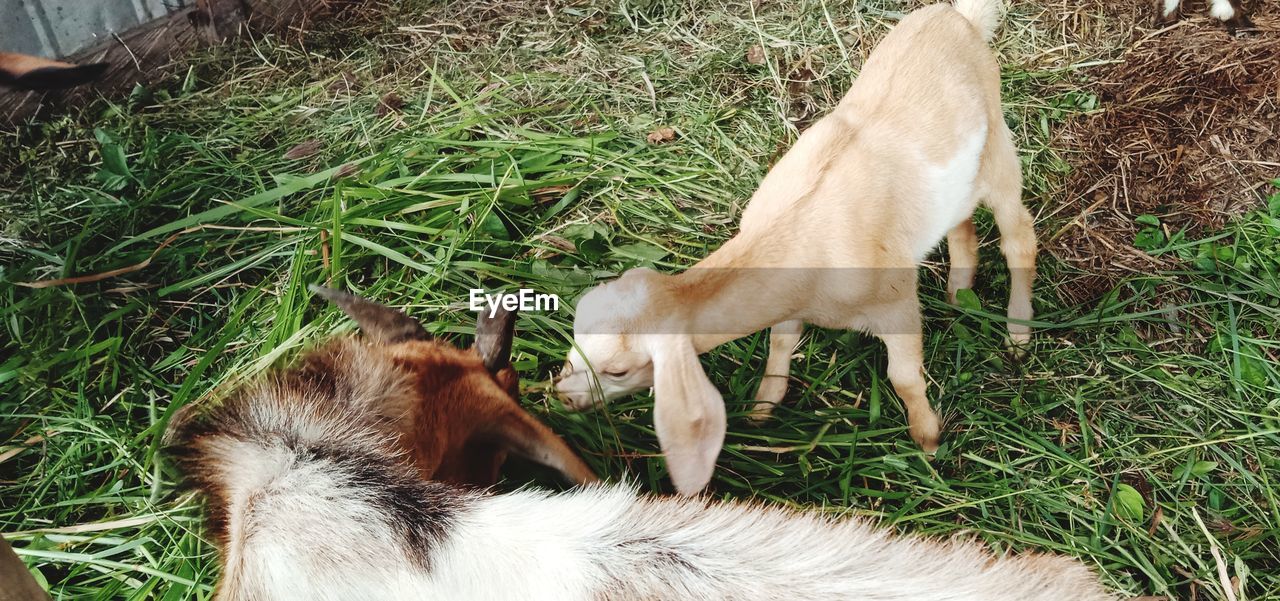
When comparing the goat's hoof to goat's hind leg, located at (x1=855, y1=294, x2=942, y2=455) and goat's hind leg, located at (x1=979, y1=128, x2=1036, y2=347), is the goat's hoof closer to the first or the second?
goat's hind leg, located at (x1=855, y1=294, x2=942, y2=455)

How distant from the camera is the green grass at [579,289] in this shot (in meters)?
2.47

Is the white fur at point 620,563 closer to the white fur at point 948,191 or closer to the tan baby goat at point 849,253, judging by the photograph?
the tan baby goat at point 849,253

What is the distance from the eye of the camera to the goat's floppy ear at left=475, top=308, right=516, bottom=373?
203 centimetres

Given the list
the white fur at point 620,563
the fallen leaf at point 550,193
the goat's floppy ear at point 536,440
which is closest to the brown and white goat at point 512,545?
the white fur at point 620,563

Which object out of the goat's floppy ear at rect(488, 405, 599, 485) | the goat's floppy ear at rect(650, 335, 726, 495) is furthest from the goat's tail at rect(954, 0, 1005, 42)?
the goat's floppy ear at rect(488, 405, 599, 485)

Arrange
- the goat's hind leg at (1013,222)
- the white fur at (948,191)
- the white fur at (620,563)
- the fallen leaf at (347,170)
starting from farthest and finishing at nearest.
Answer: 1. the fallen leaf at (347,170)
2. the goat's hind leg at (1013,222)
3. the white fur at (948,191)
4. the white fur at (620,563)

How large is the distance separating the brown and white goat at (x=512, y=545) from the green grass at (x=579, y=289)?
460 mm

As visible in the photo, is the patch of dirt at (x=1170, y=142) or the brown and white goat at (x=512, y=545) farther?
the patch of dirt at (x=1170, y=142)

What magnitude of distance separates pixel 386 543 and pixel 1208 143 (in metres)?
3.75

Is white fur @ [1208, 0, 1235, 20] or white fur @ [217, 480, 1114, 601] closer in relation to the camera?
white fur @ [217, 480, 1114, 601]

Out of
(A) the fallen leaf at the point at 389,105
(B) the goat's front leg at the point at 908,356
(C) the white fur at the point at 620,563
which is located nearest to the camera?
(C) the white fur at the point at 620,563

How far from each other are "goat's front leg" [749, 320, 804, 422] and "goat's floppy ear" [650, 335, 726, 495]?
1.96ft

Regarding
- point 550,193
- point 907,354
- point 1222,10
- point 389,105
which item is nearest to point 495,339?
point 907,354

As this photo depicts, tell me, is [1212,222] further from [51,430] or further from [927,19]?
[51,430]
